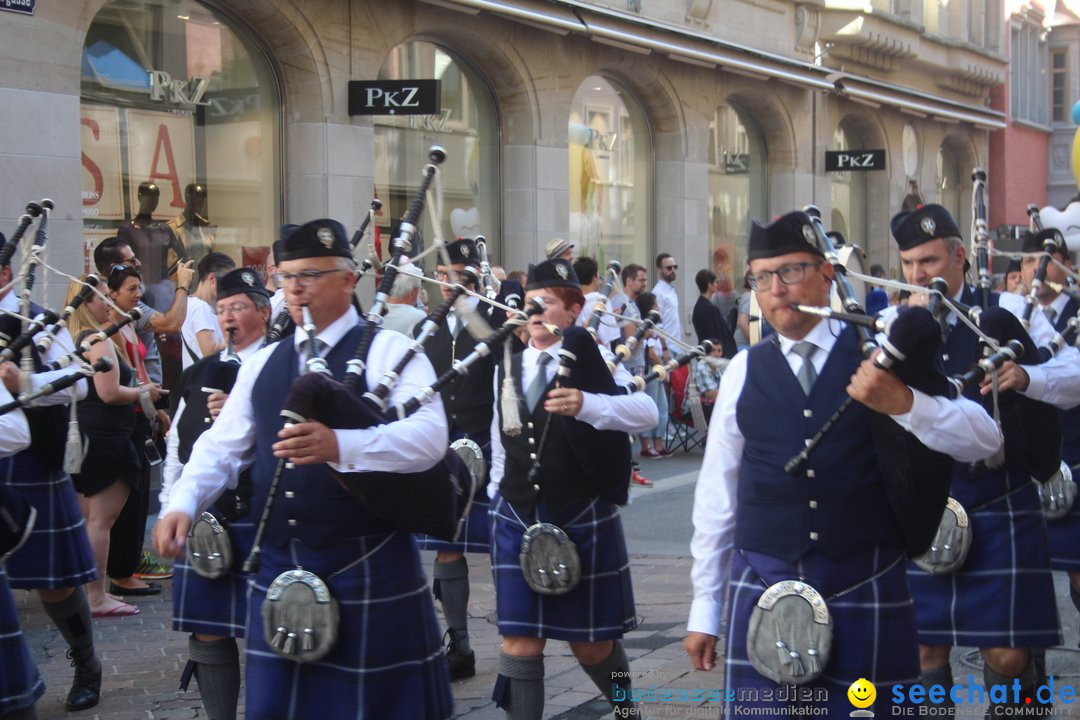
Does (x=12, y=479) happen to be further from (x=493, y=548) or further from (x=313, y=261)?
(x=313, y=261)

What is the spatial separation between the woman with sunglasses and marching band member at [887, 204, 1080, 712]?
381 cm

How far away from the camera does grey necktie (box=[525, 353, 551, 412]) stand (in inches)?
194

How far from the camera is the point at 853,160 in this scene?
20.0 m

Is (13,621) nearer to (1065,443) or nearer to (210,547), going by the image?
(210,547)

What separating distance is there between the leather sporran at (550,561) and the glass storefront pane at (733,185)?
13.6m

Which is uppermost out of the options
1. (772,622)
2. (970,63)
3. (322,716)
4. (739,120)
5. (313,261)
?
(970,63)

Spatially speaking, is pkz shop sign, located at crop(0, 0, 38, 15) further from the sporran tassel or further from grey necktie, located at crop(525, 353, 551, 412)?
the sporran tassel

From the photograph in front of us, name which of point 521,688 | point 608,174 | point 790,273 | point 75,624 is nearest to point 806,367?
point 790,273

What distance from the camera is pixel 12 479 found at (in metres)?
5.65

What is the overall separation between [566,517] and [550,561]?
18cm

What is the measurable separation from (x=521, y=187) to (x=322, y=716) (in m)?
11.3

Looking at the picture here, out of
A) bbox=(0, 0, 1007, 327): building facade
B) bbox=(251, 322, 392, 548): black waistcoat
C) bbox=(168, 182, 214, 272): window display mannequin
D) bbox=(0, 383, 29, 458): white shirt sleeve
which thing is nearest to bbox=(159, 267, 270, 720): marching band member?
bbox=(0, 383, 29, 458): white shirt sleeve

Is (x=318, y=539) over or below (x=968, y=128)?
below

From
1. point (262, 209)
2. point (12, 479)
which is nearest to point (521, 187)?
point (262, 209)
